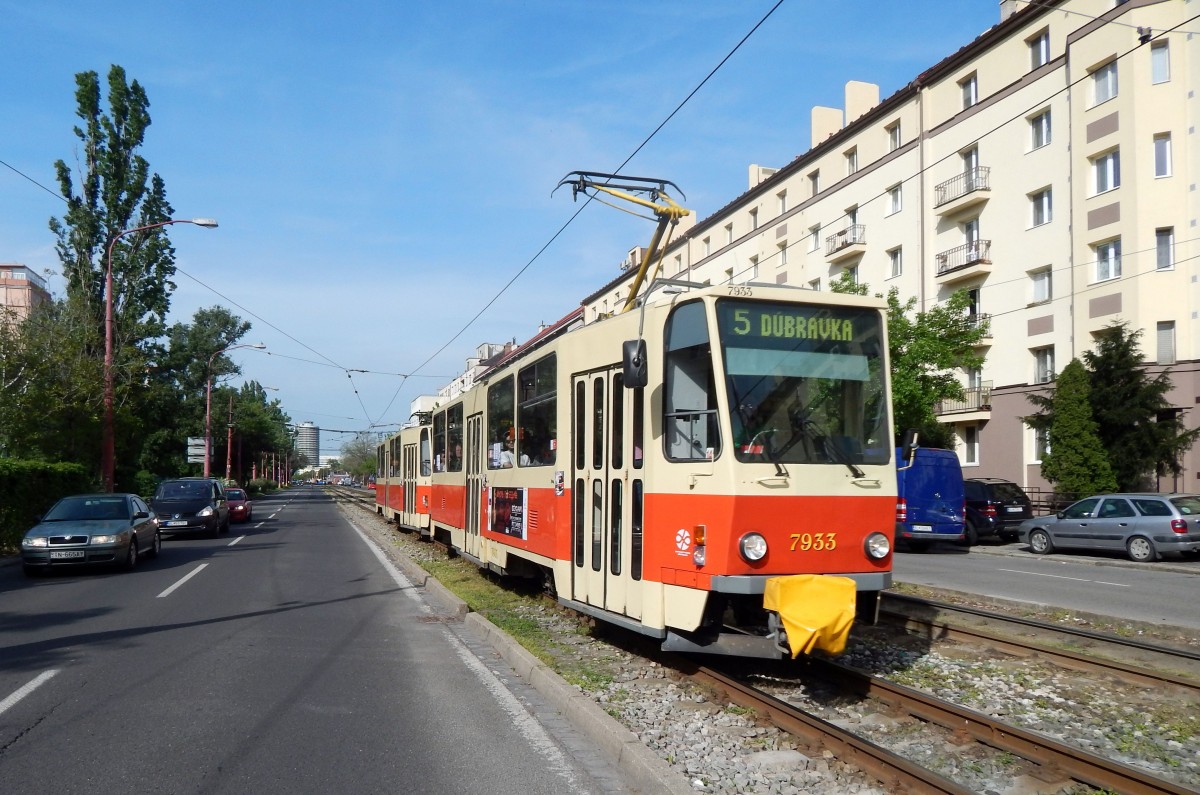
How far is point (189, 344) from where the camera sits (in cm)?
7631

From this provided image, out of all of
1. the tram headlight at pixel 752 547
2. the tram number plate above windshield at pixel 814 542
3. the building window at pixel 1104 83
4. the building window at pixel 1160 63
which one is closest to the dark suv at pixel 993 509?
the building window at pixel 1104 83

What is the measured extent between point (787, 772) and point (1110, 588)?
1210 centimetres

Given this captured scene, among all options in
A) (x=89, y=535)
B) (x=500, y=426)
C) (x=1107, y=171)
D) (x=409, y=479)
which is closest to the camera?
(x=500, y=426)

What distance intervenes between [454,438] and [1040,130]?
77.6 feet

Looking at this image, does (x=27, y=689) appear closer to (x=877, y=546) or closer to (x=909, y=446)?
(x=877, y=546)

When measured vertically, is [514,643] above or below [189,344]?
below

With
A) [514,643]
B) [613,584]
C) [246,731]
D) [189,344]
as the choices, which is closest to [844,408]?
[613,584]

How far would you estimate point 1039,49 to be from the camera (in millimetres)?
30797

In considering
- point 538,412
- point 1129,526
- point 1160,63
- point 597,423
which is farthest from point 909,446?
point 1160,63

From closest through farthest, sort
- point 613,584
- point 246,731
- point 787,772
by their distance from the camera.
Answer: point 787,772 → point 246,731 → point 613,584

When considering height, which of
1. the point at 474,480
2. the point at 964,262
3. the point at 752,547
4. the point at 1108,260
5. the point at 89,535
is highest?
the point at 964,262

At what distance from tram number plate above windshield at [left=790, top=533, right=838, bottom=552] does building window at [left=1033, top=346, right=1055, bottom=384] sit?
26634 mm

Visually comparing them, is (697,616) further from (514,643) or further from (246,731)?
(246,731)

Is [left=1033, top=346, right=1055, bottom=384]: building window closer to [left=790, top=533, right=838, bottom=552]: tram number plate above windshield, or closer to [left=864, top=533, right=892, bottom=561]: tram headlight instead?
[left=864, top=533, right=892, bottom=561]: tram headlight
